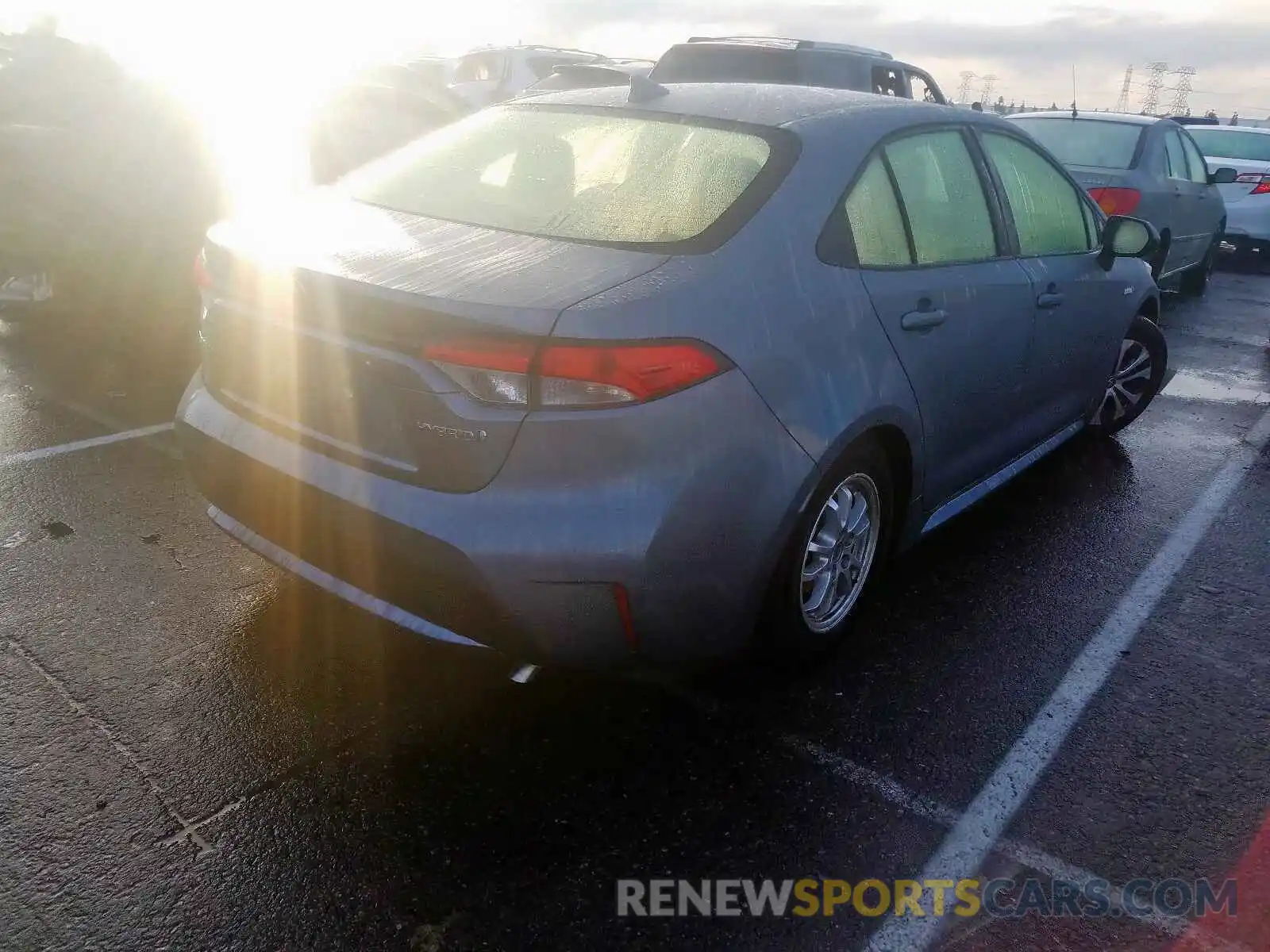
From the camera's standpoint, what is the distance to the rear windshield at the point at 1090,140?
29.2ft

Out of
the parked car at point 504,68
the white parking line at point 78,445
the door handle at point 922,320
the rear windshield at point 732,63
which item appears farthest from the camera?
the parked car at point 504,68

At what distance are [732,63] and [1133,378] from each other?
5893 mm

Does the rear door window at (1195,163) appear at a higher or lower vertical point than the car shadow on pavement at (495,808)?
higher

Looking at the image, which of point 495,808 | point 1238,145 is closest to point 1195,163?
point 1238,145

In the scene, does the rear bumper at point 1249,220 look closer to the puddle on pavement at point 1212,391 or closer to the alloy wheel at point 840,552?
the puddle on pavement at point 1212,391

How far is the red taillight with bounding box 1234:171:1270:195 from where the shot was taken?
13.0 m

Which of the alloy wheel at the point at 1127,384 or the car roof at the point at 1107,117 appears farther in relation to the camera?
the car roof at the point at 1107,117

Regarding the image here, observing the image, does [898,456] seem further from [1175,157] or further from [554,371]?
[1175,157]

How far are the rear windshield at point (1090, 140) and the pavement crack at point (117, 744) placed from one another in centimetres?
814

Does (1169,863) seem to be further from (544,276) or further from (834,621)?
(544,276)

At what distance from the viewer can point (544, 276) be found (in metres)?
2.54

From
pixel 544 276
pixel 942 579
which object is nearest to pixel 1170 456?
pixel 942 579

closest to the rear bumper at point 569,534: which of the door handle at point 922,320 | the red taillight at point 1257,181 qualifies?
the door handle at point 922,320

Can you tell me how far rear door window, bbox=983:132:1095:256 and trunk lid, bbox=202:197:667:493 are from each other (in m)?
1.98
